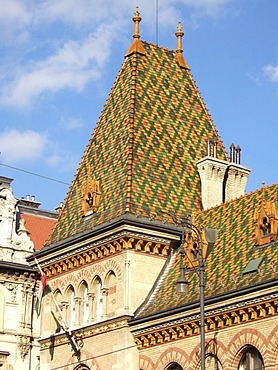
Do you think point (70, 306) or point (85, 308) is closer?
point (85, 308)

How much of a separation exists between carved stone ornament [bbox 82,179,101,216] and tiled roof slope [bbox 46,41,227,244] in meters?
0.23

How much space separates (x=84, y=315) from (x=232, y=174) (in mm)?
8710

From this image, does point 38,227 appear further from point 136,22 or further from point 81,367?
point 81,367

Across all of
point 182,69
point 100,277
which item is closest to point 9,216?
point 182,69

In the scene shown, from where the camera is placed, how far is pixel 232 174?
4538cm

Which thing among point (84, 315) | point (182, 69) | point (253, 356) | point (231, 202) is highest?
point (182, 69)

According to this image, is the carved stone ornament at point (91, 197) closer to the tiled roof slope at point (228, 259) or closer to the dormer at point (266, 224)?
the tiled roof slope at point (228, 259)

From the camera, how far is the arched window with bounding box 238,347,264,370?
34219 millimetres

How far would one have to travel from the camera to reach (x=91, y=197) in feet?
142

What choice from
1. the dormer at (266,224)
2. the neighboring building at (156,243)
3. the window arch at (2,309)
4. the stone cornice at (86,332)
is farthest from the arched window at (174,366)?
the window arch at (2,309)

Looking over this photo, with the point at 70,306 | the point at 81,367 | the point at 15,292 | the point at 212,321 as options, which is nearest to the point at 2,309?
the point at 15,292

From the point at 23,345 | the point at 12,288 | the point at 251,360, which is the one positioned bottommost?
the point at 251,360

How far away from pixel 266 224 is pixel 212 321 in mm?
3848

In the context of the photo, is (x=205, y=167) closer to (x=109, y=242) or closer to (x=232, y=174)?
(x=232, y=174)
